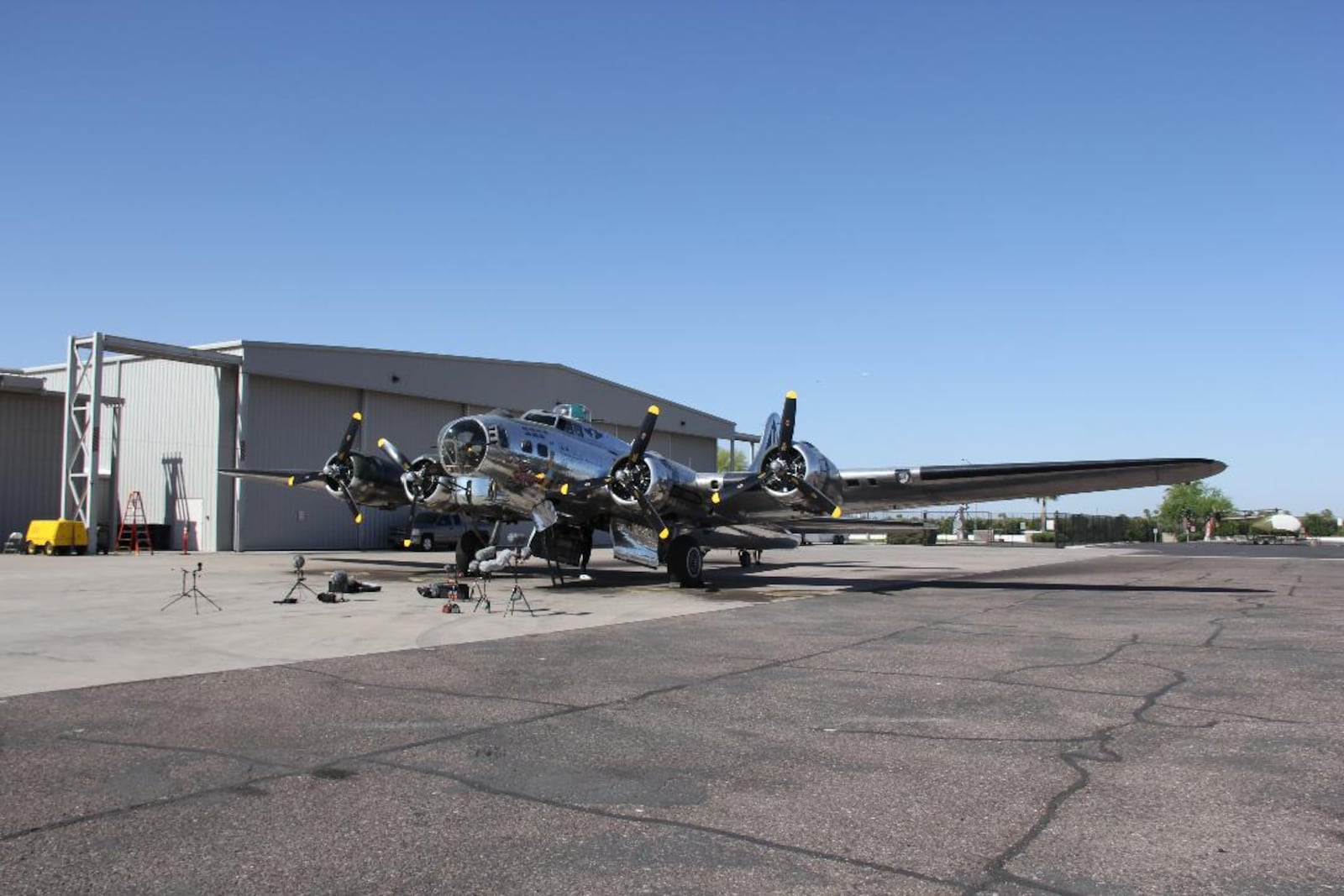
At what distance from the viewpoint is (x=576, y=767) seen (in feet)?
22.2

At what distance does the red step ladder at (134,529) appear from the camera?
128 feet

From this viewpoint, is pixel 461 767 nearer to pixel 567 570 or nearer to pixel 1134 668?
pixel 1134 668

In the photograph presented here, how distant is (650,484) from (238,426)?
2451 cm

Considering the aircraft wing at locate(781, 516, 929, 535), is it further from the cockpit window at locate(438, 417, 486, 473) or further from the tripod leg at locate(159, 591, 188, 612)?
the tripod leg at locate(159, 591, 188, 612)

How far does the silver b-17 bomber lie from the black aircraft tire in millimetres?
35

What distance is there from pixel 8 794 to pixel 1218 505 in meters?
191

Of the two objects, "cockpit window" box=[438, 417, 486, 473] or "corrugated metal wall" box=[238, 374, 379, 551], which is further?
"corrugated metal wall" box=[238, 374, 379, 551]

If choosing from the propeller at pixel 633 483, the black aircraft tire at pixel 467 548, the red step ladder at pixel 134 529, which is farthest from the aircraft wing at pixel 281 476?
the propeller at pixel 633 483

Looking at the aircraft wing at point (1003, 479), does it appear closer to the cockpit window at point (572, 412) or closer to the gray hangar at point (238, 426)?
the cockpit window at point (572, 412)

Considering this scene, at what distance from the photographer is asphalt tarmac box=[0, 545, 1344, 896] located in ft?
15.9

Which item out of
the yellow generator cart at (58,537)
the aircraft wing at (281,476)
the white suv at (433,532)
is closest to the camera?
the aircraft wing at (281,476)

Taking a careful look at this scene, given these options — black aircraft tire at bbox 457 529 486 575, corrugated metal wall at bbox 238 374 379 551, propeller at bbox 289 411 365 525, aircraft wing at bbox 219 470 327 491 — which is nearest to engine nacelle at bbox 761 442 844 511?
black aircraft tire at bbox 457 529 486 575

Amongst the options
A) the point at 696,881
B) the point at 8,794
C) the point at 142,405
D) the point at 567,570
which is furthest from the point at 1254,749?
the point at 142,405

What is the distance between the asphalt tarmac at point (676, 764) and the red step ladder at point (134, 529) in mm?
27657
